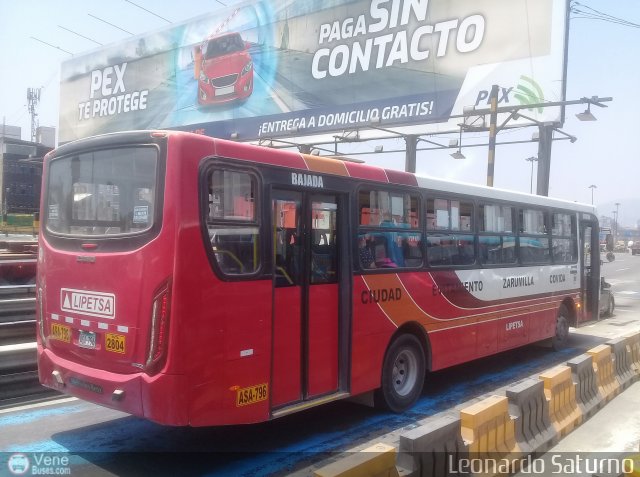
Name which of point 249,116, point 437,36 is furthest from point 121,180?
Result: point 249,116

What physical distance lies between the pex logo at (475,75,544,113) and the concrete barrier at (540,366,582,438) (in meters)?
14.6

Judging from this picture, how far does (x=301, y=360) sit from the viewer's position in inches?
217

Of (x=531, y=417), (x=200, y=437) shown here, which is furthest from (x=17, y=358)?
(x=531, y=417)

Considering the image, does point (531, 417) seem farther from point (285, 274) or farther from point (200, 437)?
point (200, 437)

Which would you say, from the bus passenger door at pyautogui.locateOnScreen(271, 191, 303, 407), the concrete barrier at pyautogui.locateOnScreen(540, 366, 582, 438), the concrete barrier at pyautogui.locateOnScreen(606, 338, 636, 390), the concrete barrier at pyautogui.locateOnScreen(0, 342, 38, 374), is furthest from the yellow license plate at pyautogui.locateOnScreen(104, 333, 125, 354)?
the concrete barrier at pyautogui.locateOnScreen(606, 338, 636, 390)

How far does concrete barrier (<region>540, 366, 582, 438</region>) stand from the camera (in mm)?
5844

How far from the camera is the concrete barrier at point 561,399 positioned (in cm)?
584

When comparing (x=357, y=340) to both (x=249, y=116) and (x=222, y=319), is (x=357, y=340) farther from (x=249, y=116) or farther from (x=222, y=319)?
(x=249, y=116)

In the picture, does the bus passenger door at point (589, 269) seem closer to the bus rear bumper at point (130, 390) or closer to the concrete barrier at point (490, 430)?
the concrete barrier at point (490, 430)

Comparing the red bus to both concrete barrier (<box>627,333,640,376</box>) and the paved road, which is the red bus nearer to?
the paved road

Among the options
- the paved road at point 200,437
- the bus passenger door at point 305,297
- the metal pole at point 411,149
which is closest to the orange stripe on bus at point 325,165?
the bus passenger door at point 305,297

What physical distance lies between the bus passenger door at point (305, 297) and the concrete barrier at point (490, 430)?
1.58 m

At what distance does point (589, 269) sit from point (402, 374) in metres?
7.07

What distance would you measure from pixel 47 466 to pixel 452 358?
204 inches
